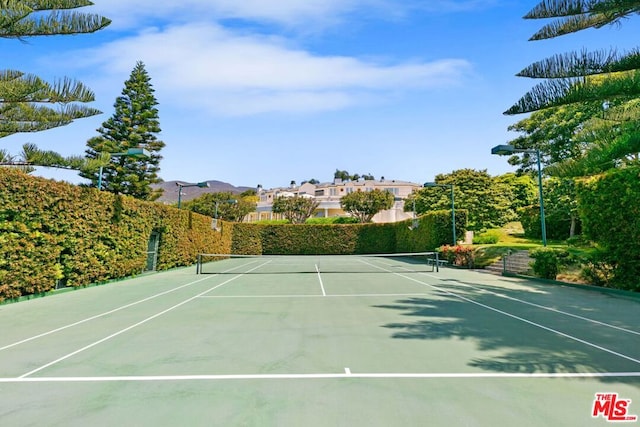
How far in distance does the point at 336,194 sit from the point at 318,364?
Answer: 85278 mm

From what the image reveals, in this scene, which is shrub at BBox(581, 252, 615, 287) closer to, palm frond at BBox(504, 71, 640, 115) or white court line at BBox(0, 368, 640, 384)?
palm frond at BBox(504, 71, 640, 115)

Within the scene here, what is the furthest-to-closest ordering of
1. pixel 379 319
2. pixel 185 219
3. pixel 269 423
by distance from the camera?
pixel 185 219, pixel 379 319, pixel 269 423

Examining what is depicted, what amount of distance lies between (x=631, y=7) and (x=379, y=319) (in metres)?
7.20

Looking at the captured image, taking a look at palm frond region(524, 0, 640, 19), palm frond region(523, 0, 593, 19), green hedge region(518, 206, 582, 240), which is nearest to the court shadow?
palm frond region(524, 0, 640, 19)

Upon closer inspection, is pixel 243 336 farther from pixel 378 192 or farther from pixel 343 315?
pixel 378 192

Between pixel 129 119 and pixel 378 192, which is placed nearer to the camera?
pixel 129 119

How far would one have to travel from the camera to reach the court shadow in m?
4.69

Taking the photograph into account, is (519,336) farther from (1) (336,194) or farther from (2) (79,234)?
(1) (336,194)

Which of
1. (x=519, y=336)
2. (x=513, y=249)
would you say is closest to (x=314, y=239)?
(x=513, y=249)

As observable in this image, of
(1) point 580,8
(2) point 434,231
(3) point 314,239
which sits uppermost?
(1) point 580,8

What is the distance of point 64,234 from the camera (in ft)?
37.7

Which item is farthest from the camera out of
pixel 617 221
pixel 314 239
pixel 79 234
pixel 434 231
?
pixel 314 239

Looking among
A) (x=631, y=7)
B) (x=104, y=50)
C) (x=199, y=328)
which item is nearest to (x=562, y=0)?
(x=631, y=7)

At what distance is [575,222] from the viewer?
1200 inches
